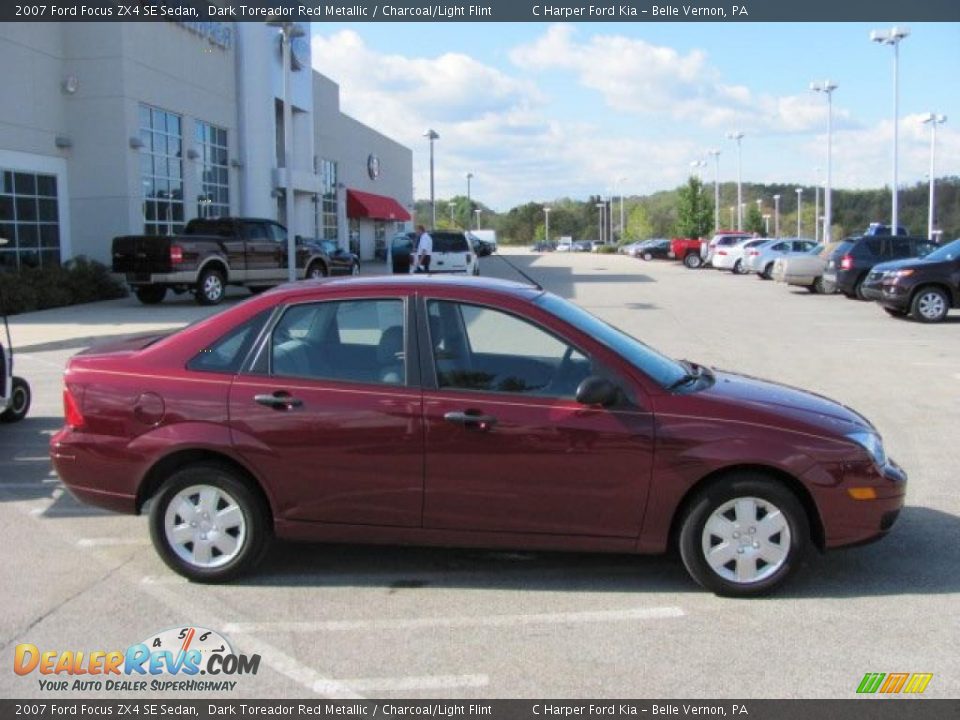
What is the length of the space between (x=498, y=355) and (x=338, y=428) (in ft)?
3.09

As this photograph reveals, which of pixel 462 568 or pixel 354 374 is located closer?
pixel 354 374

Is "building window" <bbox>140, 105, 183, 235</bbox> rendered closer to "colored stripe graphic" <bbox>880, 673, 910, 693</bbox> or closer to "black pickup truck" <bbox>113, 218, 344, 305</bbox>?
"black pickup truck" <bbox>113, 218, 344, 305</bbox>

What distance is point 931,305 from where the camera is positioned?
62.1 ft

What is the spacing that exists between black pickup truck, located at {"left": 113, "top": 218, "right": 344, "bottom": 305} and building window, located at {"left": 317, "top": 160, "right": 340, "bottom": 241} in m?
23.6

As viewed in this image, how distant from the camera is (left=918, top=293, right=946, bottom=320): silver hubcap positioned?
1884cm

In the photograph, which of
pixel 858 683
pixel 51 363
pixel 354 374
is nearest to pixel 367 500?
pixel 354 374

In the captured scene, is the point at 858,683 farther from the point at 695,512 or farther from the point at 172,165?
the point at 172,165

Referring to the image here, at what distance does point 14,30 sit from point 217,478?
22.9 metres

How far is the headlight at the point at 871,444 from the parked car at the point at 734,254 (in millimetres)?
36504

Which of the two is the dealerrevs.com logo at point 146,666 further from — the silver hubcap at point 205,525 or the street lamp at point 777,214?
the street lamp at point 777,214

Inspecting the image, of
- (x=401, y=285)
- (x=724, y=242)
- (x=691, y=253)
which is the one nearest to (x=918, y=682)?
(x=401, y=285)

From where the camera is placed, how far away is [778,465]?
4.77 metres

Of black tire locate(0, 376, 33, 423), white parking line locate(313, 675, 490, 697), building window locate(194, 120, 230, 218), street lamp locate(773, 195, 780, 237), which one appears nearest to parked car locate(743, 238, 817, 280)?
building window locate(194, 120, 230, 218)

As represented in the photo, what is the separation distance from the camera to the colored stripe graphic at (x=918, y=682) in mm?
3926
